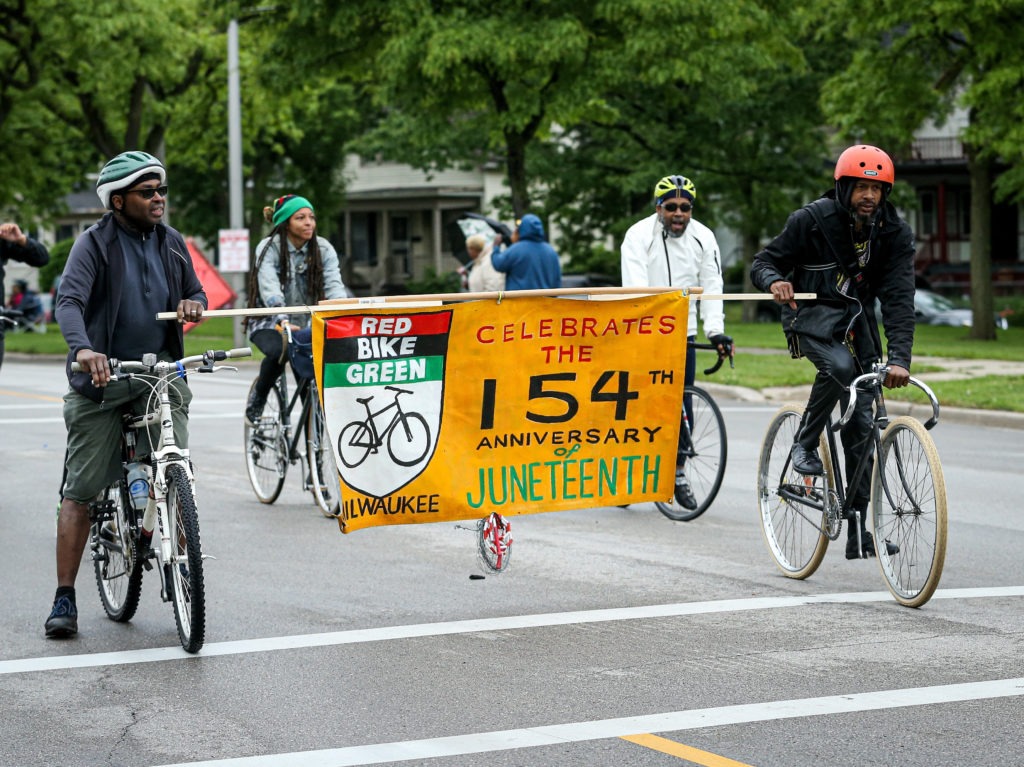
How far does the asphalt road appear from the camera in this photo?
5.09m

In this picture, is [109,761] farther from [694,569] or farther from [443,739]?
[694,569]

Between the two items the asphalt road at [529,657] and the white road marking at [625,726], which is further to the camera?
the asphalt road at [529,657]

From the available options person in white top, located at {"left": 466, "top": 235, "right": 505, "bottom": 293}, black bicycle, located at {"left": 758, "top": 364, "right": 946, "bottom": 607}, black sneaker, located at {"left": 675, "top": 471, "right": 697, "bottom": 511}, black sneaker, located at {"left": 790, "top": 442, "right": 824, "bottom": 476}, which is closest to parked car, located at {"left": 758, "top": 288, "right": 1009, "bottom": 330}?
person in white top, located at {"left": 466, "top": 235, "right": 505, "bottom": 293}

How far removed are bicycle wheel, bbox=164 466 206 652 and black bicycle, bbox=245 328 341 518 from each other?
3.22 metres

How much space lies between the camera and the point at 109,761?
498 cm

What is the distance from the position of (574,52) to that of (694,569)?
2002 cm

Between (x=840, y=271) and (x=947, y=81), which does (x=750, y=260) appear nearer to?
(x=947, y=81)

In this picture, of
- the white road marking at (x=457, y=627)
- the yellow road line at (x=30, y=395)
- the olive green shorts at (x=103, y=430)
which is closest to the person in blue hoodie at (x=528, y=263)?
the white road marking at (x=457, y=627)

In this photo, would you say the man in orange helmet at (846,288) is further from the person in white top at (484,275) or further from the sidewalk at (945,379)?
the person in white top at (484,275)

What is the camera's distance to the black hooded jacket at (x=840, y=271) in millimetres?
7312

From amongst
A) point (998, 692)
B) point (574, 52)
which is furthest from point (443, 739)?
point (574, 52)

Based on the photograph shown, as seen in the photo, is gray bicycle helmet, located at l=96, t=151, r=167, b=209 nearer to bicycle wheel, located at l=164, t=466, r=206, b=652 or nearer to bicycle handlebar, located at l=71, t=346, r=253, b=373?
bicycle handlebar, located at l=71, t=346, r=253, b=373

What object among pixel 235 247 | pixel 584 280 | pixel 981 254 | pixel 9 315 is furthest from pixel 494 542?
pixel 584 280

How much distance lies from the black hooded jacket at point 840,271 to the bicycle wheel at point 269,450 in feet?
13.3
